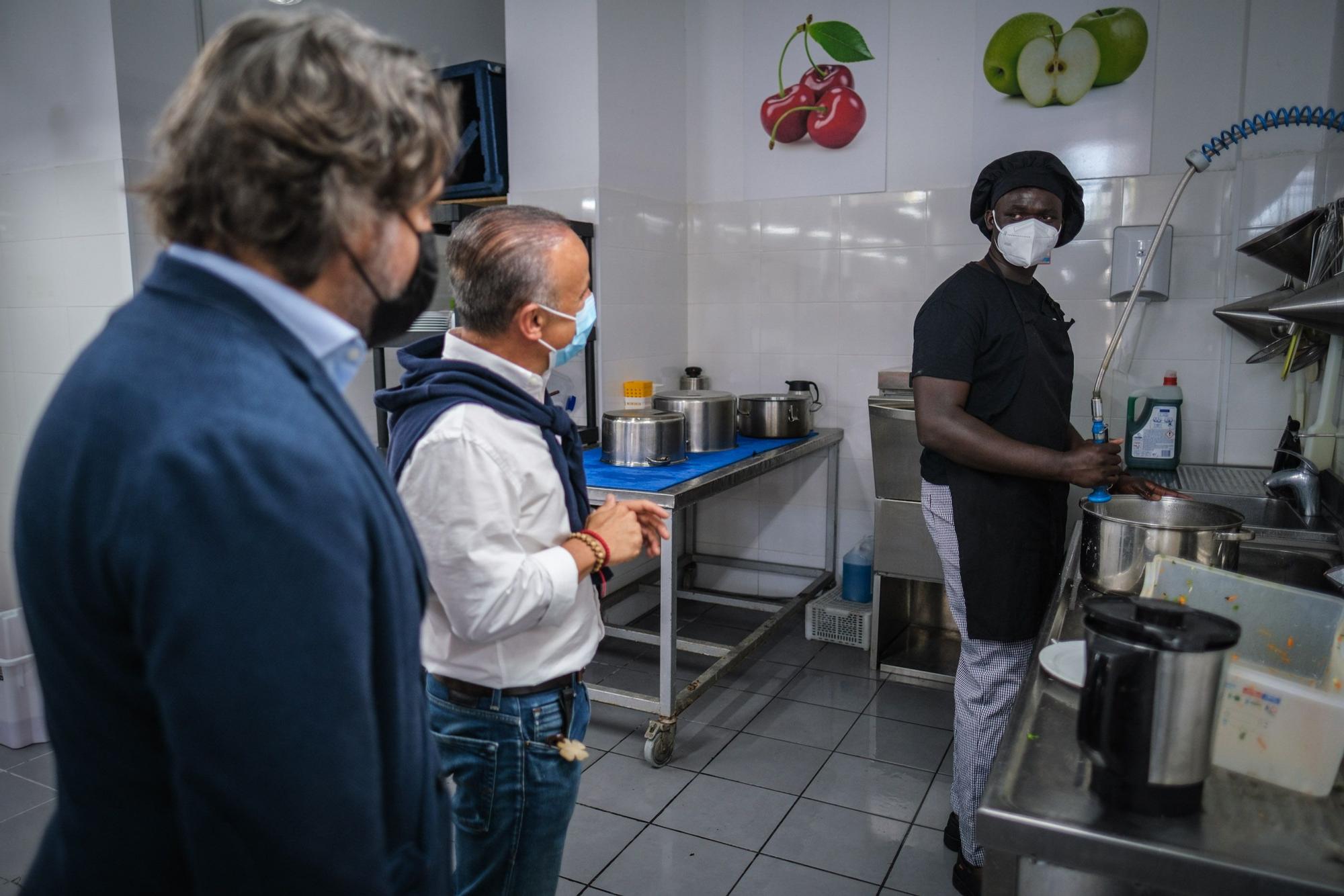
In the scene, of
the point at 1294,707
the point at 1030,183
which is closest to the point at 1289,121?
the point at 1030,183

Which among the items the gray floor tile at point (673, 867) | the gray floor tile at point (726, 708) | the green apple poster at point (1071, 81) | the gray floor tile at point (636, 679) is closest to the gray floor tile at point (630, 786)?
the gray floor tile at point (673, 867)

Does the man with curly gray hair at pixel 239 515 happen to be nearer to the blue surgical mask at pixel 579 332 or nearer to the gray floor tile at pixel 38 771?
the blue surgical mask at pixel 579 332

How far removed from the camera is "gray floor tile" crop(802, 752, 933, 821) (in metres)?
2.43

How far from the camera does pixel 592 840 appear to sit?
2287 mm

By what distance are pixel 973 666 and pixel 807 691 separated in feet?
3.93

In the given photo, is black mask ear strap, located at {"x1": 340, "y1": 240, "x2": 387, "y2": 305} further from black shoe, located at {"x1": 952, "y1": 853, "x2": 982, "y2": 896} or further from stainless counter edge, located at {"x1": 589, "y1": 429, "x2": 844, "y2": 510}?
black shoe, located at {"x1": 952, "y1": 853, "x2": 982, "y2": 896}

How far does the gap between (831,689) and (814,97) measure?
7.39 ft

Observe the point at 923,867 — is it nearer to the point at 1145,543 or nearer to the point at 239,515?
the point at 1145,543

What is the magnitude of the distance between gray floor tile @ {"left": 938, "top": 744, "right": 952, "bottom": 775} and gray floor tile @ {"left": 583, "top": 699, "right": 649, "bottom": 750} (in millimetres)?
894

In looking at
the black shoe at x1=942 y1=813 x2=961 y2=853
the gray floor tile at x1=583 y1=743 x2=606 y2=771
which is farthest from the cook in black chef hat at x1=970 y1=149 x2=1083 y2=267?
the gray floor tile at x1=583 y1=743 x2=606 y2=771

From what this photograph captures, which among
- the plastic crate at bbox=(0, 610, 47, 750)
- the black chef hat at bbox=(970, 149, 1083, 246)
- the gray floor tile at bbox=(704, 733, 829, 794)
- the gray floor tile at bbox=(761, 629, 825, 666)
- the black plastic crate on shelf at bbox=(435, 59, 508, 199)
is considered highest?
the black plastic crate on shelf at bbox=(435, 59, 508, 199)

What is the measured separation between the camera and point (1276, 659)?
1228 millimetres

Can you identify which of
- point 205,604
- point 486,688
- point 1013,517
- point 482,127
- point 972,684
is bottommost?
point 972,684

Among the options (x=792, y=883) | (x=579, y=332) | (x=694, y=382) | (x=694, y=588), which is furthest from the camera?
(x=694, y=588)
